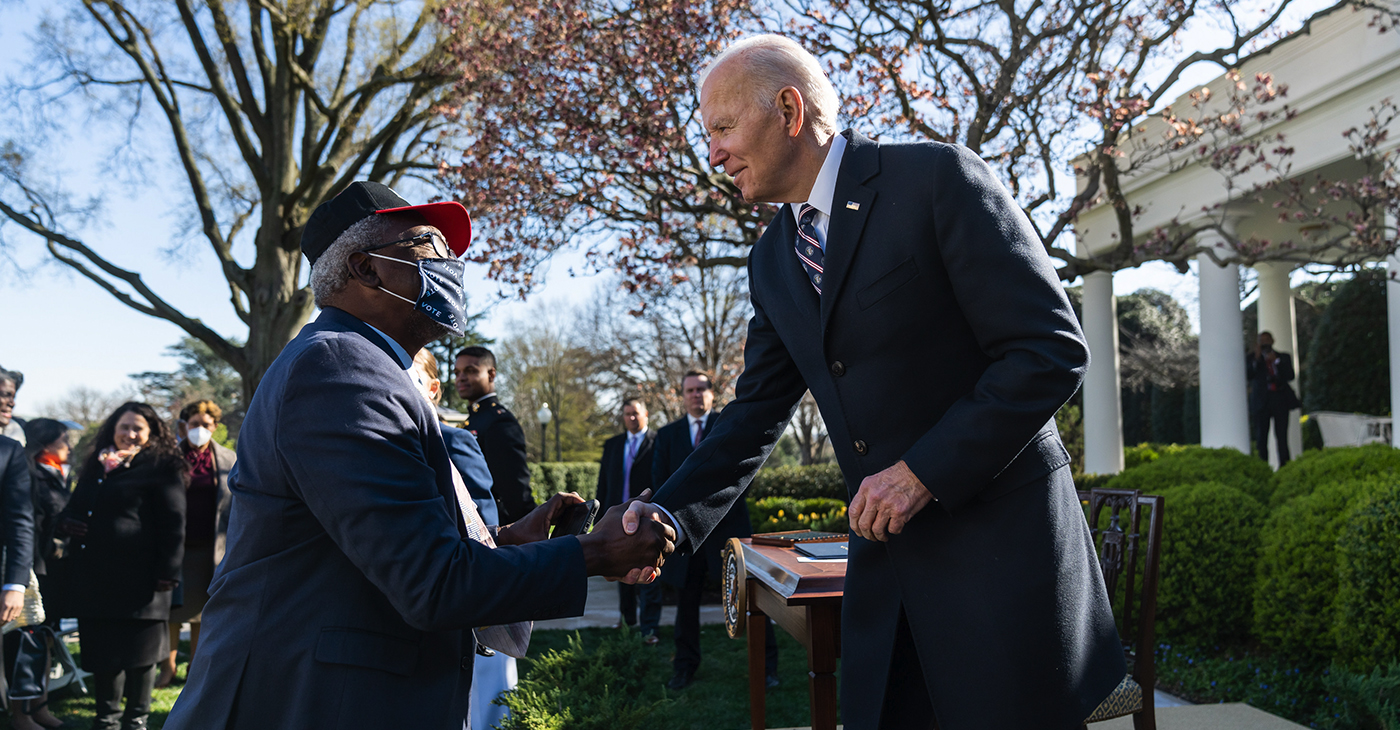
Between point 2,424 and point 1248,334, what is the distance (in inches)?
1136

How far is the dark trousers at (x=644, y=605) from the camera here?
29.7ft

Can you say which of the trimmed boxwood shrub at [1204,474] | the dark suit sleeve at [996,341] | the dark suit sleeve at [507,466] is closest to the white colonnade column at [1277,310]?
the trimmed boxwood shrub at [1204,474]

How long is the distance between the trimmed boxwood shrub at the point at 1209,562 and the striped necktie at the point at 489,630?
19.2 feet

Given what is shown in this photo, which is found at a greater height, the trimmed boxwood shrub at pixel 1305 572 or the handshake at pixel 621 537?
the handshake at pixel 621 537

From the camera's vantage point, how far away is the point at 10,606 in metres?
5.56

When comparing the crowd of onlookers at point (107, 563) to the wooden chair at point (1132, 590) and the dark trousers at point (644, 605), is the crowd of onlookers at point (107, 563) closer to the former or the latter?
the dark trousers at point (644, 605)

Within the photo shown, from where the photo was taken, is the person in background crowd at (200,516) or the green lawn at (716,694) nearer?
the green lawn at (716,694)

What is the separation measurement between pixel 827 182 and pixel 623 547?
0.98 meters

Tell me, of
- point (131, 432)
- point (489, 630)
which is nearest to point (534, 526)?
point (489, 630)

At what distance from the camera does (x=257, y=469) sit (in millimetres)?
1927

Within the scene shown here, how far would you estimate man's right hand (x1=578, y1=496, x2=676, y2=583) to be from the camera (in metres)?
2.19

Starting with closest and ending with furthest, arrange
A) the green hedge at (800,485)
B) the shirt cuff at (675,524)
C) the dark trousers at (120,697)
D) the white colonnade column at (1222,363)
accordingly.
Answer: the shirt cuff at (675,524) < the dark trousers at (120,697) < the green hedge at (800,485) < the white colonnade column at (1222,363)

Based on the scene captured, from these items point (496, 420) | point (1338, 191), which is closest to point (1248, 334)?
point (1338, 191)

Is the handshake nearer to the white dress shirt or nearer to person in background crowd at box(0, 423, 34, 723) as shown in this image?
the white dress shirt
